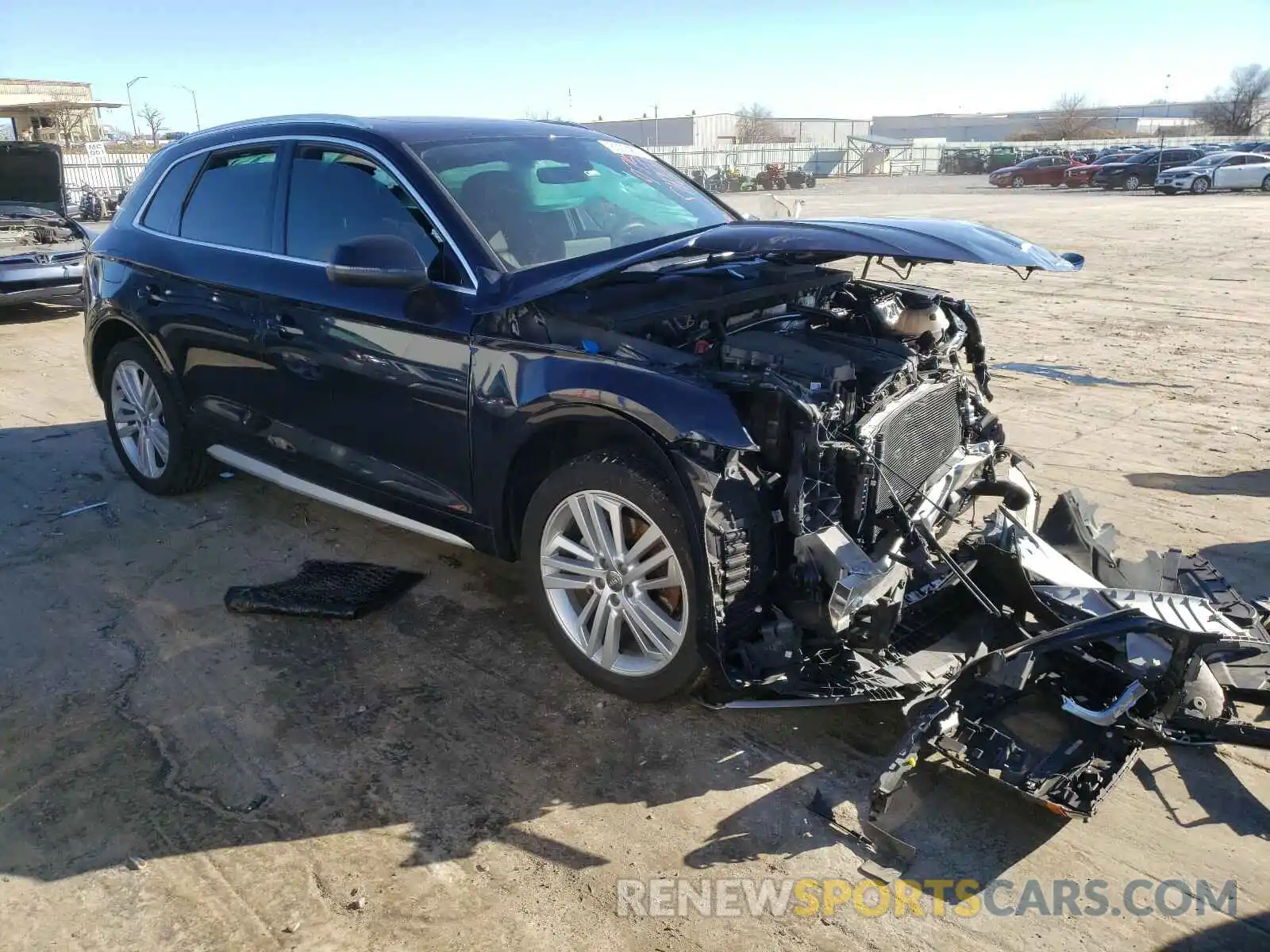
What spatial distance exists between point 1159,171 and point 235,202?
3571cm

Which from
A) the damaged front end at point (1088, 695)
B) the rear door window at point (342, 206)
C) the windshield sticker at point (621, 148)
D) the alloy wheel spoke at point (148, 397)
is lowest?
the damaged front end at point (1088, 695)

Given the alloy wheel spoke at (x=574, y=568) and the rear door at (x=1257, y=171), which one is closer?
the alloy wheel spoke at (x=574, y=568)

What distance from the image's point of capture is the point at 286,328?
4234mm

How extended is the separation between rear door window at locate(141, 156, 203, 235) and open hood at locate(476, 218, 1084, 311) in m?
2.48

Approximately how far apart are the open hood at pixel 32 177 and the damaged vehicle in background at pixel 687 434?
9.71 meters

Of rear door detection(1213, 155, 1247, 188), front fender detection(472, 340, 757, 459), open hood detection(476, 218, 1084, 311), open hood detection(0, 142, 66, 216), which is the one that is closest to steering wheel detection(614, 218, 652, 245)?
open hood detection(476, 218, 1084, 311)

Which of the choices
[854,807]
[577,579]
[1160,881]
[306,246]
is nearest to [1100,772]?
[1160,881]

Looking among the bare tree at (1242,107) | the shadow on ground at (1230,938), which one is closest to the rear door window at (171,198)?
the shadow on ground at (1230,938)

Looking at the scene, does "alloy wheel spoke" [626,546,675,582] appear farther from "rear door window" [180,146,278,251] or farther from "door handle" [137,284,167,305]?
"door handle" [137,284,167,305]

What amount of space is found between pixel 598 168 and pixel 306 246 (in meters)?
1.39

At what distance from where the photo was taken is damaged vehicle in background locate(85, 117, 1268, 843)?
117 inches

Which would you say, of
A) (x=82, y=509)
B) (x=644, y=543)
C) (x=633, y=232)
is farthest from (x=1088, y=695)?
(x=82, y=509)

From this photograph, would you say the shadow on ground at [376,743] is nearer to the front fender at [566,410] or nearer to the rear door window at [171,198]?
the front fender at [566,410]

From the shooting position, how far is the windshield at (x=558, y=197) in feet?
12.6
